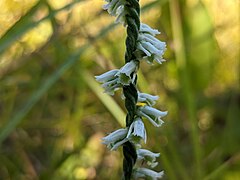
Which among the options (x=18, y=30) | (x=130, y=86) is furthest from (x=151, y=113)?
(x=18, y=30)

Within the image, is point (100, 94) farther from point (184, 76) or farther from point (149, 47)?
point (149, 47)

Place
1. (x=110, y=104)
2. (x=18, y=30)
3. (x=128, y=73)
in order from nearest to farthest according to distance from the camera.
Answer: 1. (x=128, y=73)
2. (x=18, y=30)
3. (x=110, y=104)

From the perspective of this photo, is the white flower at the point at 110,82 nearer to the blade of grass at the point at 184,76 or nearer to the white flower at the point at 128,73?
the white flower at the point at 128,73

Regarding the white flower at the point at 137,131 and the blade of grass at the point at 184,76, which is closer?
the white flower at the point at 137,131

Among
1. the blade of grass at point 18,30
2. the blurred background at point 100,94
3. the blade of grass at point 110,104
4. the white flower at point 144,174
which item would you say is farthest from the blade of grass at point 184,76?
the white flower at point 144,174

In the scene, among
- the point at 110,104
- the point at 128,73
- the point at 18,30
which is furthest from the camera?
the point at 110,104

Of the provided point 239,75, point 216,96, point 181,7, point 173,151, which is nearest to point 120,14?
point 173,151

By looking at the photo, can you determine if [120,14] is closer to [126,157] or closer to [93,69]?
[126,157]

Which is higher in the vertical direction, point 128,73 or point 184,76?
point 128,73
